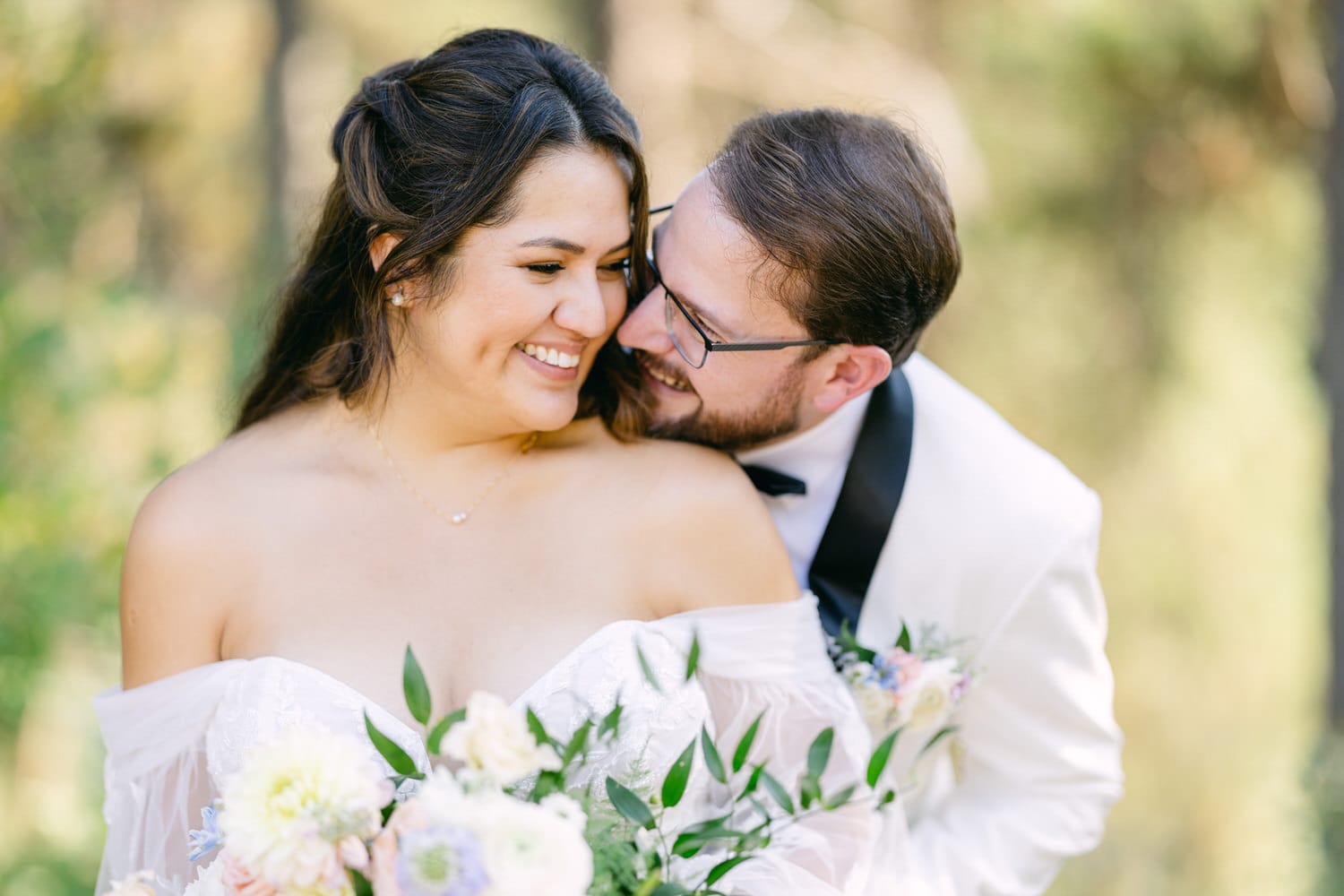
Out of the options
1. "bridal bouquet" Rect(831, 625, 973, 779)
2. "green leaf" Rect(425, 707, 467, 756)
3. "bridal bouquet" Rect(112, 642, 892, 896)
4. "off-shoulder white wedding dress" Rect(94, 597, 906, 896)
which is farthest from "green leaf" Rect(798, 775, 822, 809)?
"bridal bouquet" Rect(831, 625, 973, 779)

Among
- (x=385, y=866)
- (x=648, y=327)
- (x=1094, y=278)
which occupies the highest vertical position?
(x=648, y=327)

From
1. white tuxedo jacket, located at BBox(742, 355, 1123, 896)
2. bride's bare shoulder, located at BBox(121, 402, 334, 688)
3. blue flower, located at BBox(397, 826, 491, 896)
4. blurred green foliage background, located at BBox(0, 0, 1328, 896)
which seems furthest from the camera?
blurred green foliage background, located at BBox(0, 0, 1328, 896)

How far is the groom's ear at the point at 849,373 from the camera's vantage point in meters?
2.38

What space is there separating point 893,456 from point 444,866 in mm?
1552

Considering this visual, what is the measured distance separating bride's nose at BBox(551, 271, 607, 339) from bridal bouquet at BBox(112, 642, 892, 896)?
2.83 feet

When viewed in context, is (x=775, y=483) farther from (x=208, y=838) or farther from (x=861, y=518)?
(x=208, y=838)

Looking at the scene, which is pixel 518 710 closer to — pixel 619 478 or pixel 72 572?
pixel 619 478

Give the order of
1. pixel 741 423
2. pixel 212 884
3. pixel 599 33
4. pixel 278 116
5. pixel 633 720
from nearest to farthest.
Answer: pixel 212 884 → pixel 633 720 → pixel 741 423 → pixel 599 33 → pixel 278 116

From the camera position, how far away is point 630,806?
148 cm

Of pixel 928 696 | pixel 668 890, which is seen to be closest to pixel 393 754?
pixel 668 890

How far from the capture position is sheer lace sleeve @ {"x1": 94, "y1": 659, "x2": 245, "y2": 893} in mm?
2168

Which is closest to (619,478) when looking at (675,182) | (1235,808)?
(675,182)

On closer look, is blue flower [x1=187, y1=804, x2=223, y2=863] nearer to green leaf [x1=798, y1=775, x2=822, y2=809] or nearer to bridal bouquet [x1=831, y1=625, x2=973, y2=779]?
green leaf [x1=798, y1=775, x2=822, y2=809]

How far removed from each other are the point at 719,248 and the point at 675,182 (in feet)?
13.3
